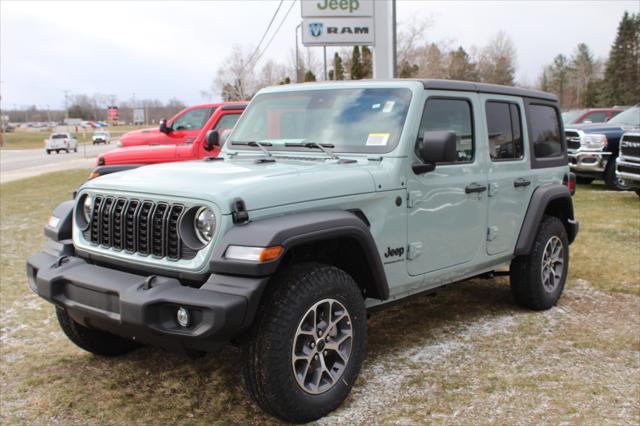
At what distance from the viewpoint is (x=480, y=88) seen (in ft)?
15.7

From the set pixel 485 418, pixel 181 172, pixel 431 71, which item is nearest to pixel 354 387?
pixel 485 418

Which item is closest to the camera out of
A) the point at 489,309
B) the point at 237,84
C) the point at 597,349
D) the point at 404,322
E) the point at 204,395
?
the point at 204,395

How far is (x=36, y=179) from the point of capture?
19.5 m

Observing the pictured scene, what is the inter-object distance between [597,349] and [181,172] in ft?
10.6

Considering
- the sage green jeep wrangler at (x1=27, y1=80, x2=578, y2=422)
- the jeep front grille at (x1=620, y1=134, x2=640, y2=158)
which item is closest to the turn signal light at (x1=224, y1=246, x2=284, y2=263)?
the sage green jeep wrangler at (x1=27, y1=80, x2=578, y2=422)

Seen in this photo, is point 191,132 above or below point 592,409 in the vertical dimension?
above

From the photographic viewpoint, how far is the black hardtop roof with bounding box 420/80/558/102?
432cm

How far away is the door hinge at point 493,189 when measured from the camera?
471cm

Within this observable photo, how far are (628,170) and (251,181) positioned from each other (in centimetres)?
995

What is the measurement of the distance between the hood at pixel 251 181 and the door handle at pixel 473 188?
94 centimetres

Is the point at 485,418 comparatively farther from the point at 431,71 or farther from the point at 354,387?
the point at 431,71

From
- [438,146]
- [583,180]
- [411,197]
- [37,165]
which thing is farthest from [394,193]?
[37,165]

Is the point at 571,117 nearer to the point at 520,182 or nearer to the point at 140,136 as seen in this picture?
the point at 140,136

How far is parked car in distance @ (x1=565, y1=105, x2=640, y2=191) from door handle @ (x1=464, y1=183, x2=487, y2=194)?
9.84m
